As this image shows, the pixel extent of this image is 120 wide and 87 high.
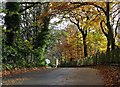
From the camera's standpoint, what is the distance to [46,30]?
1228 inches

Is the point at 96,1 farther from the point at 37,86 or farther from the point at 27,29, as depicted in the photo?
the point at 37,86

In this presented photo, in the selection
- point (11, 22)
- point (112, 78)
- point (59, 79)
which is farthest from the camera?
point (11, 22)

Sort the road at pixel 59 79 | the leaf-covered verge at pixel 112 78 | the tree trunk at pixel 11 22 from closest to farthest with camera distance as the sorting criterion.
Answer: the leaf-covered verge at pixel 112 78
the road at pixel 59 79
the tree trunk at pixel 11 22

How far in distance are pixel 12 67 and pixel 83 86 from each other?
10.0 m

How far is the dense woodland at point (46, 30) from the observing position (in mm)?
21297

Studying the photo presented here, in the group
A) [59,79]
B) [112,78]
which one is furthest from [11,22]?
[112,78]

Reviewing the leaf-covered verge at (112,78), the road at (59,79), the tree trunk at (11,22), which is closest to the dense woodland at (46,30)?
the tree trunk at (11,22)

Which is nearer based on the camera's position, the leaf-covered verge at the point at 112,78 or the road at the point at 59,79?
the leaf-covered verge at the point at 112,78

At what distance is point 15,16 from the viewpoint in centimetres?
2167

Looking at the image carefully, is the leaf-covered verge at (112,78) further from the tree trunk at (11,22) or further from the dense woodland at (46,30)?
the tree trunk at (11,22)

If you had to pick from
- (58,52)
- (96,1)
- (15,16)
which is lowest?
(58,52)

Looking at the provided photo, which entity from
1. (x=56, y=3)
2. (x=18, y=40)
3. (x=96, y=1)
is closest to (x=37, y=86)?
(x=18, y=40)

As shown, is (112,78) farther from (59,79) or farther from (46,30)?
(46,30)

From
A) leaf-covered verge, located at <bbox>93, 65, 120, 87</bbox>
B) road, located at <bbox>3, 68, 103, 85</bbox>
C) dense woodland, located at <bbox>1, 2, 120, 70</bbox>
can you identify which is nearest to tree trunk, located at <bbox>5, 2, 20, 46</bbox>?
dense woodland, located at <bbox>1, 2, 120, 70</bbox>
